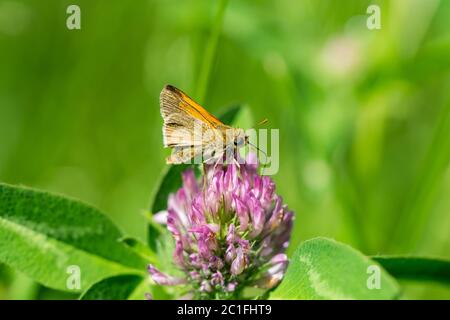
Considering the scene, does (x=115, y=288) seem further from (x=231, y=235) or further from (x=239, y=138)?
(x=239, y=138)

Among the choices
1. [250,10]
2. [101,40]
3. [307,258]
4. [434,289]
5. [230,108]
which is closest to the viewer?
[307,258]

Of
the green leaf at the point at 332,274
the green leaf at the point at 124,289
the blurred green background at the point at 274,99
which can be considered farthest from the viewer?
the blurred green background at the point at 274,99

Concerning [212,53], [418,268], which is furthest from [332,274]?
[212,53]

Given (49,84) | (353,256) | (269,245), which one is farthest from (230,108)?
(49,84)

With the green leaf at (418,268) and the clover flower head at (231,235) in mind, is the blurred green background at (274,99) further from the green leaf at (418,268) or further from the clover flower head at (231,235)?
the clover flower head at (231,235)

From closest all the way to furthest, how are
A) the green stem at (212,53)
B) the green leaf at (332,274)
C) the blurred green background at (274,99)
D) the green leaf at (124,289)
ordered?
the green leaf at (332,274), the green leaf at (124,289), the green stem at (212,53), the blurred green background at (274,99)

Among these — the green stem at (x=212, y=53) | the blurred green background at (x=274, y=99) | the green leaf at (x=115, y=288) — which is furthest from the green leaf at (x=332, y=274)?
the blurred green background at (x=274, y=99)

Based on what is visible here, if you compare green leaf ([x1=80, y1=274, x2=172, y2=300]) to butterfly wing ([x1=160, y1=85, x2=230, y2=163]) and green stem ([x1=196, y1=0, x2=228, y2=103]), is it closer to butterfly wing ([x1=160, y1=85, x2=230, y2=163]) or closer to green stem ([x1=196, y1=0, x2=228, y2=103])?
butterfly wing ([x1=160, y1=85, x2=230, y2=163])
